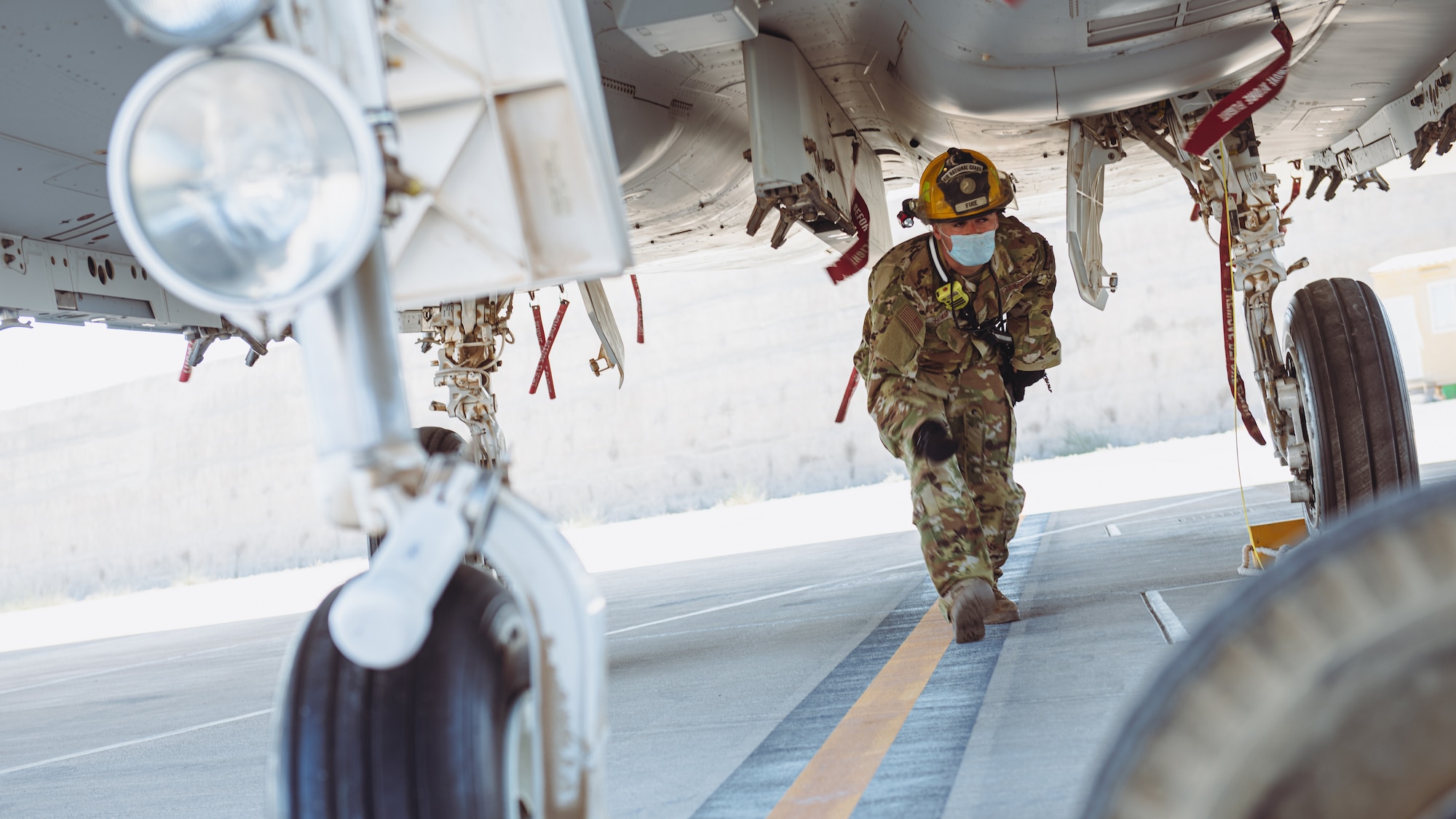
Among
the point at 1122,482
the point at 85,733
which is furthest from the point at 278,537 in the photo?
the point at 85,733

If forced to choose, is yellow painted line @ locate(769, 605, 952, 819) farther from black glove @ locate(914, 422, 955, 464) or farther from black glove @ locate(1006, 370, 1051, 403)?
black glove @ locate(1006, 370, 1051, 403)

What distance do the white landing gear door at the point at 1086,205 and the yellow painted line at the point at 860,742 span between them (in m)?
1.30

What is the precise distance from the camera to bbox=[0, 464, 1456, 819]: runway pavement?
2.27m

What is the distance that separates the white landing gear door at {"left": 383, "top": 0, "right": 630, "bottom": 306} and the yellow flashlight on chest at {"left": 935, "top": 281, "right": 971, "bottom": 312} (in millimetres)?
3050

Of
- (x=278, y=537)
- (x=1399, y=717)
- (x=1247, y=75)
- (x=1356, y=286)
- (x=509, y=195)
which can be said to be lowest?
(x=278, y=537)

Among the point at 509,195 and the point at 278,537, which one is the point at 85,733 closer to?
the point at 509,195

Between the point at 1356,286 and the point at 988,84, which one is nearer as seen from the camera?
the point at 988,84

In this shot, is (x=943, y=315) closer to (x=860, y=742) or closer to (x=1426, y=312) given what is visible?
(x=860, y=742)

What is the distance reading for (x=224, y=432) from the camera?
96.4 feet

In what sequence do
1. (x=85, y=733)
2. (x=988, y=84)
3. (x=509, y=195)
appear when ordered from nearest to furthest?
(x=509, y=195)
(x=988, y=84)
(x=85, y=733)

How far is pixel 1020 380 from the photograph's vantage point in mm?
4699

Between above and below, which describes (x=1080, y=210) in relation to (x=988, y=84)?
below

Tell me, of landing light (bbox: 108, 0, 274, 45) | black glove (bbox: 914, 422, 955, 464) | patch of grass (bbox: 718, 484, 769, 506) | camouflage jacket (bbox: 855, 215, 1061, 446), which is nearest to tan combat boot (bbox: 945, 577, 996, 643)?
black glove (bbox: 914, 422, 955, 464)

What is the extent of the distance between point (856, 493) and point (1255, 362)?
52.0 feet
